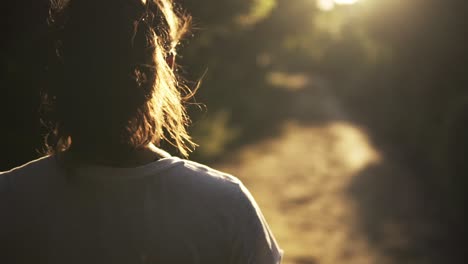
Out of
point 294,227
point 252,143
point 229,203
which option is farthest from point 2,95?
point 252,143

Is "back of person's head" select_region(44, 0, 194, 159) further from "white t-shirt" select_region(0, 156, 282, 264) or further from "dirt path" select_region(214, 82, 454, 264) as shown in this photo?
"dirt path" select_region(214, 82, 454, 264)

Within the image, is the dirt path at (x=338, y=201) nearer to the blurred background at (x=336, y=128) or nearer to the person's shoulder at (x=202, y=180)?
the blurred background at (x=336, y=128)

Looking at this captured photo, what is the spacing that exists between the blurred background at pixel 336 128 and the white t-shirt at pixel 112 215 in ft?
1.10

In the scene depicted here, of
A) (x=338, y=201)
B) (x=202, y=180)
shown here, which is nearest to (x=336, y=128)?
(x=338, y=201)

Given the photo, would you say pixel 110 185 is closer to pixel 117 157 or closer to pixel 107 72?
pixel 117 157

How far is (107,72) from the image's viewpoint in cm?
132

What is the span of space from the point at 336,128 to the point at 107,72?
18.5 m

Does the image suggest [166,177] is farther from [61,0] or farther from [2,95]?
[2,95]

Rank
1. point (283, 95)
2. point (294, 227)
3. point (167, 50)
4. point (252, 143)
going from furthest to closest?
point (283, 95) < point (252, 143) < point (294, 227) < point (167, 50)

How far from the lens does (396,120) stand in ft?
56.4

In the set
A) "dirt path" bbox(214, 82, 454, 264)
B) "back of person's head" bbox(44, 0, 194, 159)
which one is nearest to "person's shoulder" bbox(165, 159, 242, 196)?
"back of person's head" bbox(44, 0, 194, 159)

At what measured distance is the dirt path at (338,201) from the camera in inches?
336

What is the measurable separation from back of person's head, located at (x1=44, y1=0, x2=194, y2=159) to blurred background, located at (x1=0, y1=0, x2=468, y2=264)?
12 cm

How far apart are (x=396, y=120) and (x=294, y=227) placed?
876 cm
